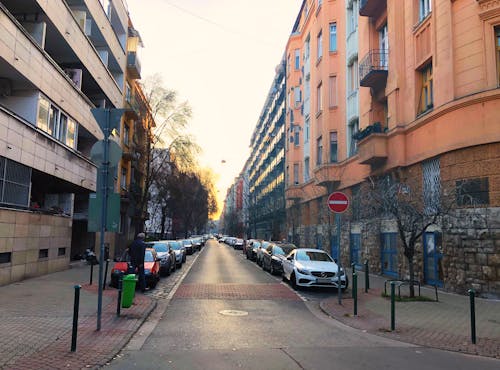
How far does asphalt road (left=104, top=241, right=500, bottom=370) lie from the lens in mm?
6305

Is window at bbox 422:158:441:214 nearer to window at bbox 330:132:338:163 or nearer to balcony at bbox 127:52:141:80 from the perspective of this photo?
window at bbox 330:132:338:163

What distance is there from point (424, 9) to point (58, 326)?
16814mm

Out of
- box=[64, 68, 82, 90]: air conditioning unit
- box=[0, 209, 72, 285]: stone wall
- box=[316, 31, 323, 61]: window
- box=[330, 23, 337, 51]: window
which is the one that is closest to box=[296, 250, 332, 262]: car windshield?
box=[0, 209, 72, 285]: stone wall

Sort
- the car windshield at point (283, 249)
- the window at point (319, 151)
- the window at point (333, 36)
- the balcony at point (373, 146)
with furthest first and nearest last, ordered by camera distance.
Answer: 1. the window at point (319, 151)
2. the window at point (333, 36)
3. the car windshield at point (283, 249)
4. the balcony at point (373, 146)

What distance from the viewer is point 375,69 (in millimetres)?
20156

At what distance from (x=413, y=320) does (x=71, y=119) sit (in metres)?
17.9

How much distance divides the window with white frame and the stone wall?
3549 millimetres

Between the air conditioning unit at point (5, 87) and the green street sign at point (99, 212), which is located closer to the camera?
the green street sign at point (99, 212)

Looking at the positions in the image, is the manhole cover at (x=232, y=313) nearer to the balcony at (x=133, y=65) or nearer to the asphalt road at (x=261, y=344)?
the asphalt road at (x=261, y=344)

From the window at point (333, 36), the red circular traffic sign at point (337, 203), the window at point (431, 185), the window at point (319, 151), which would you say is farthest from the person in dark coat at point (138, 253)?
the window at point (333, 36)

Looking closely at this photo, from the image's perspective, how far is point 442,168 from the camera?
15.1m

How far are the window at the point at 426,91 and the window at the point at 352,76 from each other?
25.4ft

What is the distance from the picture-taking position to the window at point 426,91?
1708 centimetres

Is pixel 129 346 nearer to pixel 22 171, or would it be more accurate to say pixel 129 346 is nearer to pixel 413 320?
pixel 413 320
